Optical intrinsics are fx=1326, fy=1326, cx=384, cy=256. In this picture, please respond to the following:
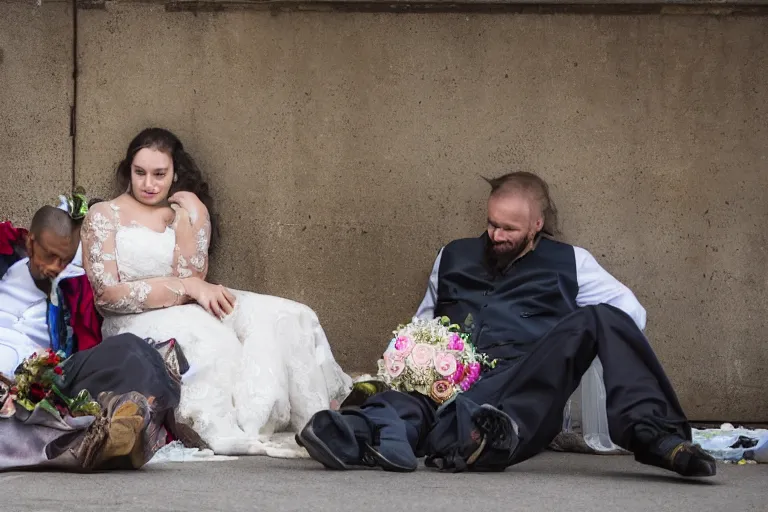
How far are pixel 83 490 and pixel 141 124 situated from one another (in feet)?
11.9

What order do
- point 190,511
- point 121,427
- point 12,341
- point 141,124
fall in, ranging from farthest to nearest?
point 141,124
point 12,341
point 121,427
point 190,511

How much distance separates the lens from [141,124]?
8062 mm

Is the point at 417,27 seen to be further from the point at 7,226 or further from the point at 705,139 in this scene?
the point at 7,226

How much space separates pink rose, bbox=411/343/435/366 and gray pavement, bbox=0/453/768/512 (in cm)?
62

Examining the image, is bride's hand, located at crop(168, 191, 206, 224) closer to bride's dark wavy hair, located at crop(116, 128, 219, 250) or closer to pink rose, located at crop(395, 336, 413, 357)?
bride's dark wavy hair, located at crop(116, 128, 219, 250)

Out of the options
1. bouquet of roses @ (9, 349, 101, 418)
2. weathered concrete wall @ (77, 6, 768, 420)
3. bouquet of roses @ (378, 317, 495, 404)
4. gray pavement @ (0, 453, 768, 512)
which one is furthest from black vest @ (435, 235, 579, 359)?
bouquet of roses @ (9, 349, 101, 418)

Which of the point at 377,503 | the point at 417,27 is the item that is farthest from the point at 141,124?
the point at 377,503

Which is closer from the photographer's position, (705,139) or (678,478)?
(678,478)

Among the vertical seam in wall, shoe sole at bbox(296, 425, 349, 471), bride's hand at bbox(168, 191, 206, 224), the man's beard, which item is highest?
the vertical seam in wall

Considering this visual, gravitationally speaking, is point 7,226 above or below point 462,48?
below

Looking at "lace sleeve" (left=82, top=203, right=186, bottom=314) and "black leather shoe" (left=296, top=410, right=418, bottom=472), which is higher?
"lace sleeve" (left=82, top=203, right=186, bottom=314)

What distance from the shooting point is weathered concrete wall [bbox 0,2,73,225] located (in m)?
8.05

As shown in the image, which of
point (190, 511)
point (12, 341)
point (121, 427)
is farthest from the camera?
point (12, 341)

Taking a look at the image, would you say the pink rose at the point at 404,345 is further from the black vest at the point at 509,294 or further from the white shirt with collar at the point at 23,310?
the white shirt with collar at the point at 23,310
